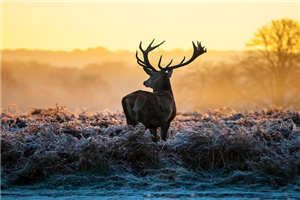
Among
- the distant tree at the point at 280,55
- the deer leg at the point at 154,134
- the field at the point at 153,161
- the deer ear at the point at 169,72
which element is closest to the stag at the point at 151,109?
the deer leg at the point at 154,134

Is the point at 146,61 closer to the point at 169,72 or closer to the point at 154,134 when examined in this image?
the point at 169,72

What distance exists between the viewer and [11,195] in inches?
433

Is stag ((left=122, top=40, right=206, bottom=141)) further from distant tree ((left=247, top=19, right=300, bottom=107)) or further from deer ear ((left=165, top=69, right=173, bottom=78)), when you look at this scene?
distant tree ((left=247, top=19, right=300, bottom=107))

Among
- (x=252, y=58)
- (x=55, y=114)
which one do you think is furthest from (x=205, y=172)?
(x=252, y=58)

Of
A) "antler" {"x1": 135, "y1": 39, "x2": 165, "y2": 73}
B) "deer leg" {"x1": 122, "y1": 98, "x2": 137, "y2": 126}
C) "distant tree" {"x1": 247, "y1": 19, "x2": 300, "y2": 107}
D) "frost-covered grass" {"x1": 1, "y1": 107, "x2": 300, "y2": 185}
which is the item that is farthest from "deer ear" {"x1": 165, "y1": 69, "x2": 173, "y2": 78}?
"distant tree" {"x1": 247, "y1": 19, "x2": 300, "y2": 107}

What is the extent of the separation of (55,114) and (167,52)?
14761mm

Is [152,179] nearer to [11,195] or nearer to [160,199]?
[160,199]

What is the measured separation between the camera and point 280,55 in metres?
38.6

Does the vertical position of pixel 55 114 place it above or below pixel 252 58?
below

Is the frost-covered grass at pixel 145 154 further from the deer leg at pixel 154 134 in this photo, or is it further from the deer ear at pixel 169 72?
the deer ear at pixel 169 72

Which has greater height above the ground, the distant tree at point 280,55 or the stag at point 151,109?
the distant tree at point 280,55

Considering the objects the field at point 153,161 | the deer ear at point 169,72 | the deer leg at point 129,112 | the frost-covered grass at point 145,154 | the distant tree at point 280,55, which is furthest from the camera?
the distant tree at point 280,55

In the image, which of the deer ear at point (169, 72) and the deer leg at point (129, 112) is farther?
the deer ear at point (169, 72)

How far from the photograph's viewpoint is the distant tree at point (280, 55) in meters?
38.0
